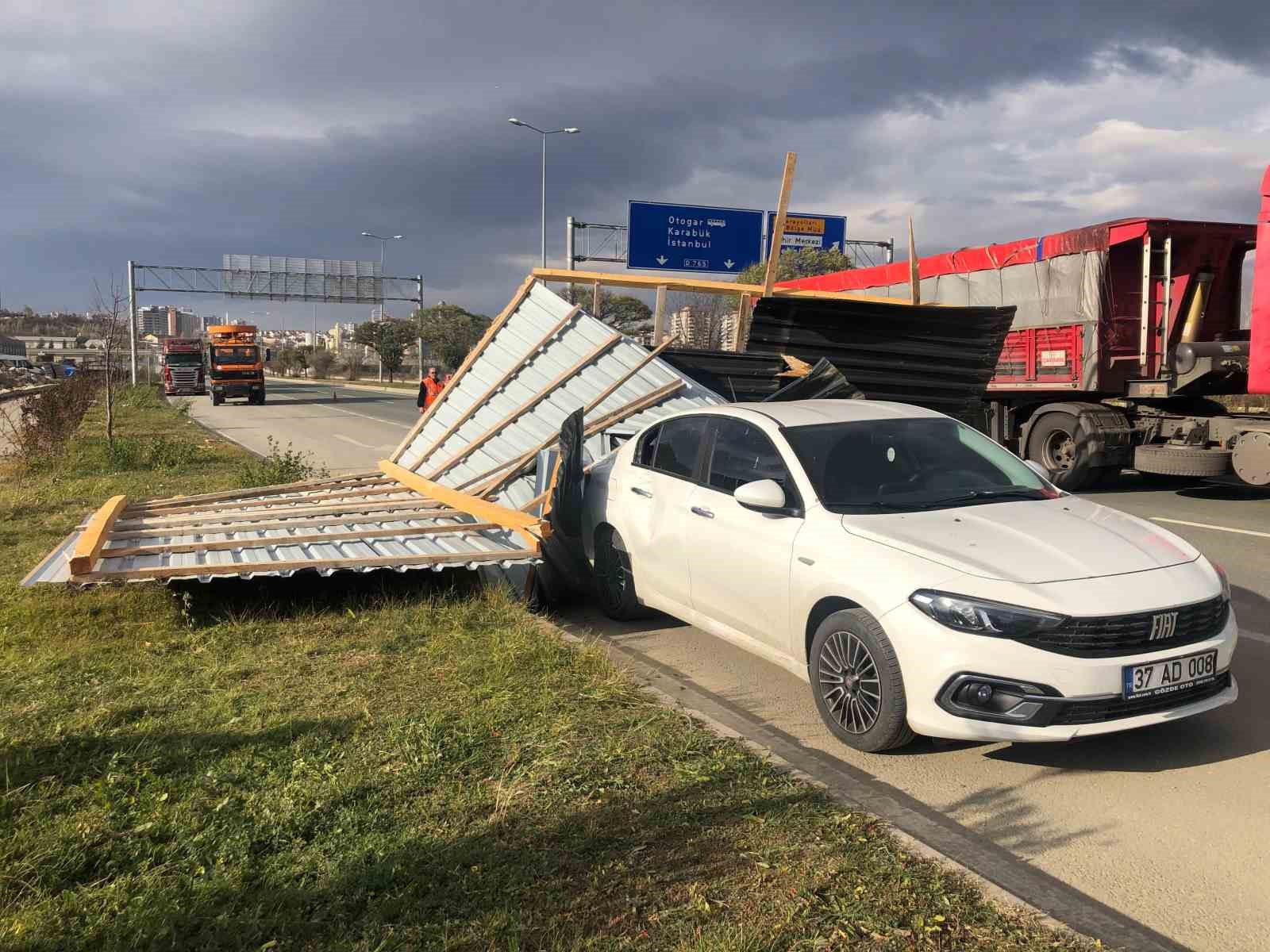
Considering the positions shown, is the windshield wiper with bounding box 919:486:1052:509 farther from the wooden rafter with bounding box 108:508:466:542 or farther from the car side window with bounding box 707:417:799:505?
the wooden rafter with bounding box 108:508:466:542

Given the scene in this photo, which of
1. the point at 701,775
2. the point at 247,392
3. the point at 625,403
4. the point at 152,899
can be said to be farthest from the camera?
the point at 247,392

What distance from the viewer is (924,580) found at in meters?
3.88

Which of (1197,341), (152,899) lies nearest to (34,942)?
(152,899)

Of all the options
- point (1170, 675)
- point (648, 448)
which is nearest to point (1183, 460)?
point (648, 448)

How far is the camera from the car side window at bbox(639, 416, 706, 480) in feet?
18.6

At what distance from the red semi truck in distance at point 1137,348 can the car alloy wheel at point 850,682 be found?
6782 mm

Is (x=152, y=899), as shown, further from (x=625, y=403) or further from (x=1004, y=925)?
(x=625, y=403)

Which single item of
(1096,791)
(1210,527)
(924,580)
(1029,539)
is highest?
(1029,539)

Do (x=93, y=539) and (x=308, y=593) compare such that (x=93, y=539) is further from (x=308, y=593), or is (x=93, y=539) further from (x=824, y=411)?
(x=824, y=411)

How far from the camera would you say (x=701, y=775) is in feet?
12.3

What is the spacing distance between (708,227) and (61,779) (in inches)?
1125

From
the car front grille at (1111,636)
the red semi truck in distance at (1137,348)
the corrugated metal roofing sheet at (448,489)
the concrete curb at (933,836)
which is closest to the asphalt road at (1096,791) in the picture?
the concrete curb at (933,836)

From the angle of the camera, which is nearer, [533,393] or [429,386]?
[533,393]

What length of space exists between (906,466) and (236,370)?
37488mm
